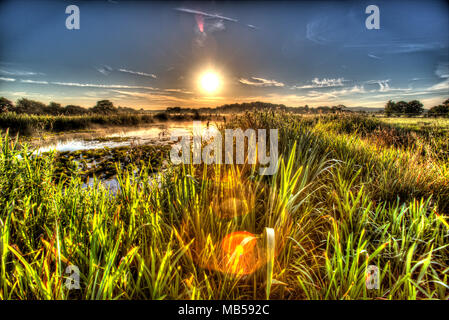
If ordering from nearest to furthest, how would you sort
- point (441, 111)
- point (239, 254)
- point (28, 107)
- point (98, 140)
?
1. point (239, 254)
2. point (441, 111)
3. point (98, 140)
4. point (28, 107)

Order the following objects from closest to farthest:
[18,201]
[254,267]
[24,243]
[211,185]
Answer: [254,267], [24,243], [18,201], [211,185]

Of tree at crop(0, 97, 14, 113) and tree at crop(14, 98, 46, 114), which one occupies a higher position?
tree at crop(14, 98, 46, 114)

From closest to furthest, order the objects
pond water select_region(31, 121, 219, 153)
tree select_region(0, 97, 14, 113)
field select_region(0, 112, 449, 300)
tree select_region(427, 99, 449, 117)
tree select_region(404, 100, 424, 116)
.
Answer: field select_region(0, 112, 449, 300)
tree select_region(0, 97, 14, 113)
pond water select_region(31, 121, 219, 153)
tree select_region(427, 99, 449, 117)
tree select_region(404, 100, 424, 116)

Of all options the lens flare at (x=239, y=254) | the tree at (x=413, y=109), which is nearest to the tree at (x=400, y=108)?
the tree at (x=413, y=109)

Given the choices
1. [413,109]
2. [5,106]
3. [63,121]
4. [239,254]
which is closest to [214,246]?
[239,254]

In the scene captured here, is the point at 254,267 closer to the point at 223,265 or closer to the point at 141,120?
the point at 223,265

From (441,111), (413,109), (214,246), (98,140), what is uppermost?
(413,109)

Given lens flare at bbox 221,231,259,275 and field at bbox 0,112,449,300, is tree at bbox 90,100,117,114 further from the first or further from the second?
lens flare at bbox 221,231,259,275

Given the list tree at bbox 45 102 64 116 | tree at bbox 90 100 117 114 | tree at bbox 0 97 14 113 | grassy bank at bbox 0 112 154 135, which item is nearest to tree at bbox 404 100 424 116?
grassy bank at bbox 0 112 154 135

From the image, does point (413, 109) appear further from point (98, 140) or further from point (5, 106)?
point (5, 106)

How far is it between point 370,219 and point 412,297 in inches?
34.7

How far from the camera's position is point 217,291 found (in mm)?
1143
